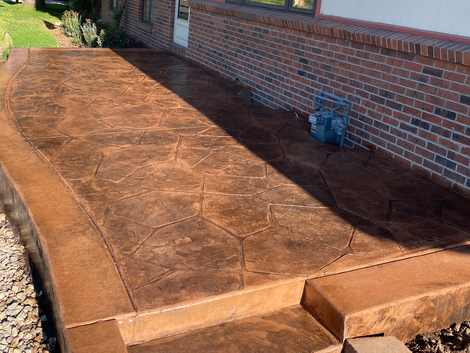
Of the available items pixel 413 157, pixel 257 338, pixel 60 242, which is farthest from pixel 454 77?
pixel 60 242

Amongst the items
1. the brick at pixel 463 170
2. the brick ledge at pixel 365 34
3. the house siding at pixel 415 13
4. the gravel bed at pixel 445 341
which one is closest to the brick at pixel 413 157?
the brick at pixel 463 170

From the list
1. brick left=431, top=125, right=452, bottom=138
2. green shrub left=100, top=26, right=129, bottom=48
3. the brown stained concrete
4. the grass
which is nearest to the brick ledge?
brick left=431, top=125, right=452, bottom=138

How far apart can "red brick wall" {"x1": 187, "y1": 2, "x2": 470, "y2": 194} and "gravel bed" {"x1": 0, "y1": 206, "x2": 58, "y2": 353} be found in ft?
10.5

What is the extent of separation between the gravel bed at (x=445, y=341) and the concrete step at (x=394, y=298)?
0.04 metres

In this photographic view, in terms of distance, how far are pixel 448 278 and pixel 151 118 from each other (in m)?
3.50

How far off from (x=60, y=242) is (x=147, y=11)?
9.56 metres

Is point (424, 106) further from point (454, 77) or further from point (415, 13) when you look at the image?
point (415, 13)

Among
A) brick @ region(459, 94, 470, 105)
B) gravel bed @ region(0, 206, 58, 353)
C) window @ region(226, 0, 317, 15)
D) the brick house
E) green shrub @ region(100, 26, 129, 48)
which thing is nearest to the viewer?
gravel bed @ region(0, 206, 58, 353)

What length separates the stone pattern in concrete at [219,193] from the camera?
2637 mm

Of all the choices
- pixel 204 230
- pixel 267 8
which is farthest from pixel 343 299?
pixel 267 8

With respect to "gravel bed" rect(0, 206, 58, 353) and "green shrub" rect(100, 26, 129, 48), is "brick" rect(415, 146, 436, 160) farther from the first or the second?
"green shrub" rect(100, 26, 129, 48)

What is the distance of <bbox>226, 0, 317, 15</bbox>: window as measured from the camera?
550 cm

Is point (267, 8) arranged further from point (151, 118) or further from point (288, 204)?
point (288, 204)

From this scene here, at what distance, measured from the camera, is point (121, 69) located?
7.54m
